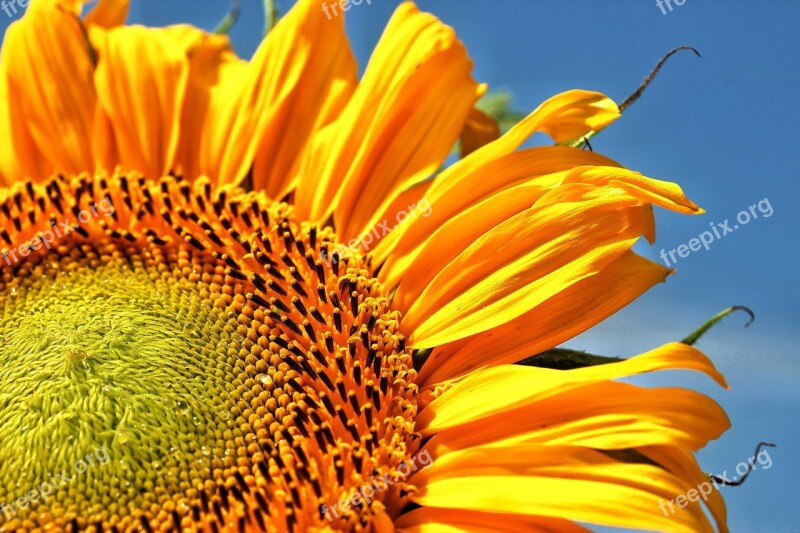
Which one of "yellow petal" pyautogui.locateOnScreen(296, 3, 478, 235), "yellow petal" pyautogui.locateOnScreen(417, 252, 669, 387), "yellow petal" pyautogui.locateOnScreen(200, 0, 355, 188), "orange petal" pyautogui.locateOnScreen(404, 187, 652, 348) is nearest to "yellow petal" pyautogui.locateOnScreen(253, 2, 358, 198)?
"yellow petal" pyautogui.locateOnScreen(200, 0, 355, 188)

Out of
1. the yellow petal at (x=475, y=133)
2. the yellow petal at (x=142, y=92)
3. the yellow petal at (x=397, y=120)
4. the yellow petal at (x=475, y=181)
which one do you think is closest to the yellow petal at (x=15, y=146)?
the yellow petal at (x=142, y=92)

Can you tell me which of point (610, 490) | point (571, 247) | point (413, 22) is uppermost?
point (413, 22)

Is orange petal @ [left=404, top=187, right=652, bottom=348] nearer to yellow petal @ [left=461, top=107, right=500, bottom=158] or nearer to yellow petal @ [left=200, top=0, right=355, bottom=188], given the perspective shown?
yellow petal @ [left=461, top=107, right=500, bottom=158]

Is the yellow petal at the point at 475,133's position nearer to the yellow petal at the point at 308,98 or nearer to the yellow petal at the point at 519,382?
the yellow petal at the point at 308,98

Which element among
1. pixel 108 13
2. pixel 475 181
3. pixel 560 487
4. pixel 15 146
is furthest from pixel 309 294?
pixel 108 13

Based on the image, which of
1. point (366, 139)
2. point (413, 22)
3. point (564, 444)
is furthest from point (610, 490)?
point (413, 22)

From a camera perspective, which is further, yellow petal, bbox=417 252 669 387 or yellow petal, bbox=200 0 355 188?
yellow petal, bbox=200 0 355 188

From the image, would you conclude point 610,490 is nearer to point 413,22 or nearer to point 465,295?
point 465,295
